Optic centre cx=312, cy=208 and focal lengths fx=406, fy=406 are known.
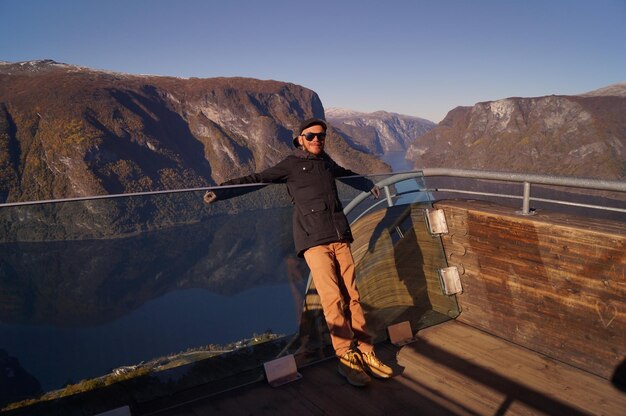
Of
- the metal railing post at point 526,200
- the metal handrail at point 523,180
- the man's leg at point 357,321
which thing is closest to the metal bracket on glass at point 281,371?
the man's leg at point 357,321

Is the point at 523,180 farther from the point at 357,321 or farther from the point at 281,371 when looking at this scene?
the point at 281,371

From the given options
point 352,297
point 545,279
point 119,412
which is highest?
point 352,297

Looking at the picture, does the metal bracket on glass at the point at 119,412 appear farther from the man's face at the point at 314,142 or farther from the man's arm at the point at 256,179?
the man's face at the point at 314,142

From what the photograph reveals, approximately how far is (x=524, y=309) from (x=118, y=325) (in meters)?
3.43

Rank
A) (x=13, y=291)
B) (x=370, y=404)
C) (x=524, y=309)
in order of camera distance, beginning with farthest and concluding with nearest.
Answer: (x=524, y=309) < (x=370, y=404) < (x=13, y=291)

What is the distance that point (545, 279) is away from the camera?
3518 mm

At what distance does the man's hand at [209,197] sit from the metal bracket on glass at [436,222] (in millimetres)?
2432

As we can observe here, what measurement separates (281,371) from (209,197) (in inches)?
59.7

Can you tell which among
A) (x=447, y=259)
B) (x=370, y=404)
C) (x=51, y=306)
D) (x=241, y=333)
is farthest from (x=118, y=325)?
(x=447, y=259)

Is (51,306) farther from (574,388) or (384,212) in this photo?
(574,388)

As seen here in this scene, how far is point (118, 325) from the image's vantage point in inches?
117

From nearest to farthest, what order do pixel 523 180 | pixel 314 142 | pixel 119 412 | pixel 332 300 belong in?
pixel 119 412
pixel 332 300
pixel 314 142
pixel 523 180

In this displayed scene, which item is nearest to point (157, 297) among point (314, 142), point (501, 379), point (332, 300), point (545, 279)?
point (332, 300)

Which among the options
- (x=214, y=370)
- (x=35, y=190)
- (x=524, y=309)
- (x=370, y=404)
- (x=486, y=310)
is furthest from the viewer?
(x=35, y=190)
